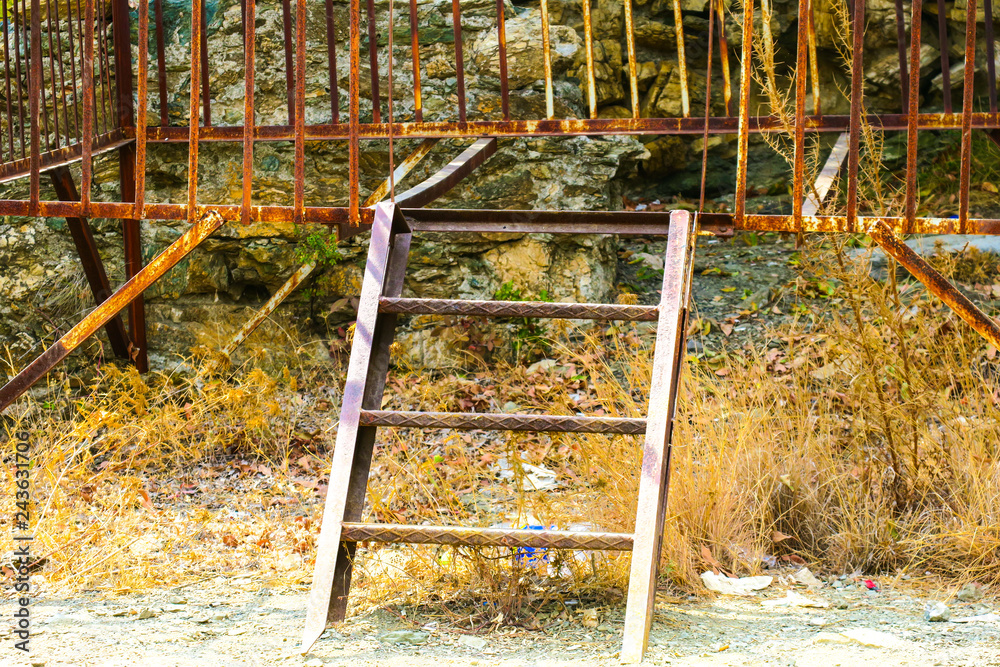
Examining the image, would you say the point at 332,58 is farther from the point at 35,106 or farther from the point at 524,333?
the point at 35,106

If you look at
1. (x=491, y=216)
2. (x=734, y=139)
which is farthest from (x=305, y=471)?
(x=734, y=139)

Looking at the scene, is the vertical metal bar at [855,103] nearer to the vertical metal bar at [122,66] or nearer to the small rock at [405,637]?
the small rock at [405,637]

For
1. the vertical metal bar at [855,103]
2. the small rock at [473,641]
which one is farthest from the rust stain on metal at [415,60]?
the small rock at [473,641]

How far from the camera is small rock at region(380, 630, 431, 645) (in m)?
2.26

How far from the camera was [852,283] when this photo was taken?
9.49 ft

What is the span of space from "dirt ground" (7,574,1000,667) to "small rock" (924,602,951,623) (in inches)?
0.8

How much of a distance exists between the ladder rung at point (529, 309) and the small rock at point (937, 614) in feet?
3.64

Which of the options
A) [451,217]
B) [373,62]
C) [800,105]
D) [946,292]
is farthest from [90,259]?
[946,292]

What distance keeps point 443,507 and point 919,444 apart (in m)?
1.76

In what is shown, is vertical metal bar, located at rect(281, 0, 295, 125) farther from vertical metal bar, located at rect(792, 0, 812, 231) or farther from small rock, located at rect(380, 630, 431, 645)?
small rock, located at rect(380, 630, 431, 645)

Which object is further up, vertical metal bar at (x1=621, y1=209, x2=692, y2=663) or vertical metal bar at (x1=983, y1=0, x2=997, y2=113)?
vertical metal bar at (x1=983, y1=0, x2=997, y2=113)

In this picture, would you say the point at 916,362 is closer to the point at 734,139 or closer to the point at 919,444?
the point at 919,444

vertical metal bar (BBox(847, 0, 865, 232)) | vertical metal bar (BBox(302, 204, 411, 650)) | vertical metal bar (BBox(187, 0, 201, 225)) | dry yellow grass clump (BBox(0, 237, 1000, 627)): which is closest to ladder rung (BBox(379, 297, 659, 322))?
vertical metal bar (BBox(302, 204, 411, 650))

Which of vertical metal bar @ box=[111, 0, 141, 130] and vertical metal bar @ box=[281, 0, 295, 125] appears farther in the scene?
vertical metal bar @ box=[111, 0, 141, 130]
